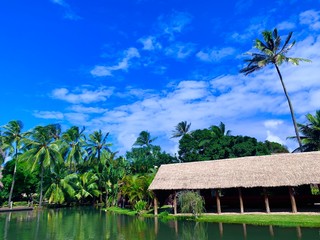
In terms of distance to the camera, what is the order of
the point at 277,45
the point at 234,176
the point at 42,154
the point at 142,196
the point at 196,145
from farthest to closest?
the point at 196,145 < the point at 42,154 < the point at 277,45 < the point at 142,196 < the point at 234,176

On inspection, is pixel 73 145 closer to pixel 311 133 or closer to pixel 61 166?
pixel 61 166

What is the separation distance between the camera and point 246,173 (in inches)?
752

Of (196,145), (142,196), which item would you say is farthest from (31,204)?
(196,145)

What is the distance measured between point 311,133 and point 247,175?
15039 millimetres

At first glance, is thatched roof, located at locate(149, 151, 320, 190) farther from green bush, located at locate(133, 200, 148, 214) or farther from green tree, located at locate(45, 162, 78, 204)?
green tree, located at locate(45, 162, 78, 204)

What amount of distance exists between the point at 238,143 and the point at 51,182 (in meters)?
24.2

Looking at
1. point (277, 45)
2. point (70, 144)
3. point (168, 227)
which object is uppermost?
point (277, 45)

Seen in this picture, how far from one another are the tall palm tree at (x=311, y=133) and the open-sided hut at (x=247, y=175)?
1067 centimetres

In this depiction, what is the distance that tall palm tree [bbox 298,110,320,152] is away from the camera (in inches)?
1135

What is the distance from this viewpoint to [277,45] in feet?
86.8

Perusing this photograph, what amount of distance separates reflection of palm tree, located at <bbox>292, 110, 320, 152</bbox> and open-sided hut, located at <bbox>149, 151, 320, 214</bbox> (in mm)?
10668

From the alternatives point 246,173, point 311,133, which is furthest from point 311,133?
point 246,173

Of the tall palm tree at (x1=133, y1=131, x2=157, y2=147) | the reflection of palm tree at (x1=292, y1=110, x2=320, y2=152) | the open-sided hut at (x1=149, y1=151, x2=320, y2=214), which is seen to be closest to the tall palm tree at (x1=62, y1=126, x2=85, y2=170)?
the tall palm tree at (x1=133, y1=131, x2=157, y2=147)

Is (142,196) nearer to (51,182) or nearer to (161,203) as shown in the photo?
(161,203)
